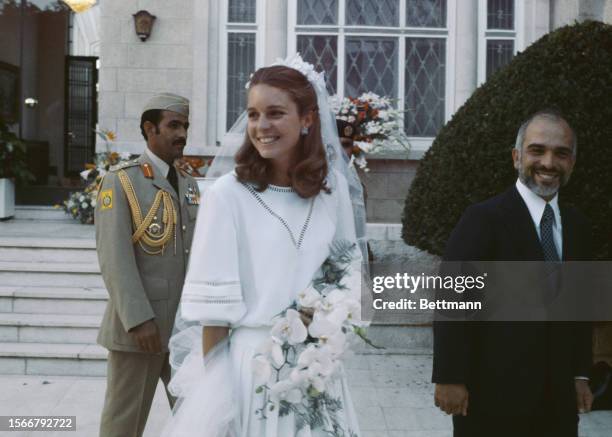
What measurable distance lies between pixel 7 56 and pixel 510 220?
1309 centimetres

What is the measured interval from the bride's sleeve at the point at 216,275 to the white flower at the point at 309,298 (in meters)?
0.18

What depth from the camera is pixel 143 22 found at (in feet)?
30.6

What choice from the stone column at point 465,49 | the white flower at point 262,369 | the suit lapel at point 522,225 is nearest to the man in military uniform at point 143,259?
the white flower at point 262,369

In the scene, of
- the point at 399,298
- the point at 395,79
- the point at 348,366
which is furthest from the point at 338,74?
the point at 348,366

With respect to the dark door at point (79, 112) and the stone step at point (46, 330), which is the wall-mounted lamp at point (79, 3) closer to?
the dark door at point (79, 112)

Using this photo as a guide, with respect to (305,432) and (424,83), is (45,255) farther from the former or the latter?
(305,432)

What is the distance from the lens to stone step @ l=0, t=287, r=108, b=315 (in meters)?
6.69

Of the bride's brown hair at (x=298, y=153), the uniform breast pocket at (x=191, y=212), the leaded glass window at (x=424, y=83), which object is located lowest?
the uniform breast pocket at (x=191, y=212)

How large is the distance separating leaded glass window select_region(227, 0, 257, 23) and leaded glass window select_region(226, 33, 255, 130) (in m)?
0.20

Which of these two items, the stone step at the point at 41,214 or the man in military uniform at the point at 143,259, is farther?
the stone step at the point at 41,214

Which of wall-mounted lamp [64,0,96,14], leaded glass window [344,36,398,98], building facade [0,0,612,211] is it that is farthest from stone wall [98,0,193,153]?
leaded glass window [344,36,398,98]

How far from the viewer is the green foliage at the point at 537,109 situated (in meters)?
4.75

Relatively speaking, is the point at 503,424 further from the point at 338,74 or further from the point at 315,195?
the point at 338,74

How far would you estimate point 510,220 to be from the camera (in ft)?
9.63
